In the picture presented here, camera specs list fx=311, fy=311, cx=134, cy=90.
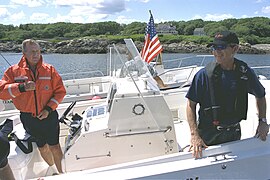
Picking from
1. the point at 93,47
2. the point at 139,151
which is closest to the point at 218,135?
the point at 139,151

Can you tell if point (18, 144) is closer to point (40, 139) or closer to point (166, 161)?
point (40, 139)

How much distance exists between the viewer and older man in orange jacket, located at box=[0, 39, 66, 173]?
296 cm

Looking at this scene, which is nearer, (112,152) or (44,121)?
(112,152)

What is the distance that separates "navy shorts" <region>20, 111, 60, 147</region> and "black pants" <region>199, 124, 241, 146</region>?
57.6 inches

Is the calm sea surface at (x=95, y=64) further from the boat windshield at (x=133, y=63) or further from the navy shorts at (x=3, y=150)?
the navy shorts at (x=3, y=150)

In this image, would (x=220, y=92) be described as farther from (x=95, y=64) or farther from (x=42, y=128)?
(x=95, y=64)

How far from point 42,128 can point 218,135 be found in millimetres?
1681

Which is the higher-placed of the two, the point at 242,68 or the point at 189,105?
the point at 242,68

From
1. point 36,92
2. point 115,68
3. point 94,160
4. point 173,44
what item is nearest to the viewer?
point 94,160

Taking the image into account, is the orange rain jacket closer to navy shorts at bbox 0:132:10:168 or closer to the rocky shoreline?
navy shorts at bbox 0:132:10:168

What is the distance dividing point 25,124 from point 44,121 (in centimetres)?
22

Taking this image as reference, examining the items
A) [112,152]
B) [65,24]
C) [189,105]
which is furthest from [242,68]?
[65,24]

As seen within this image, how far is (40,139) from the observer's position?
3104mm

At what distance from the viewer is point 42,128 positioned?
10.1ft
